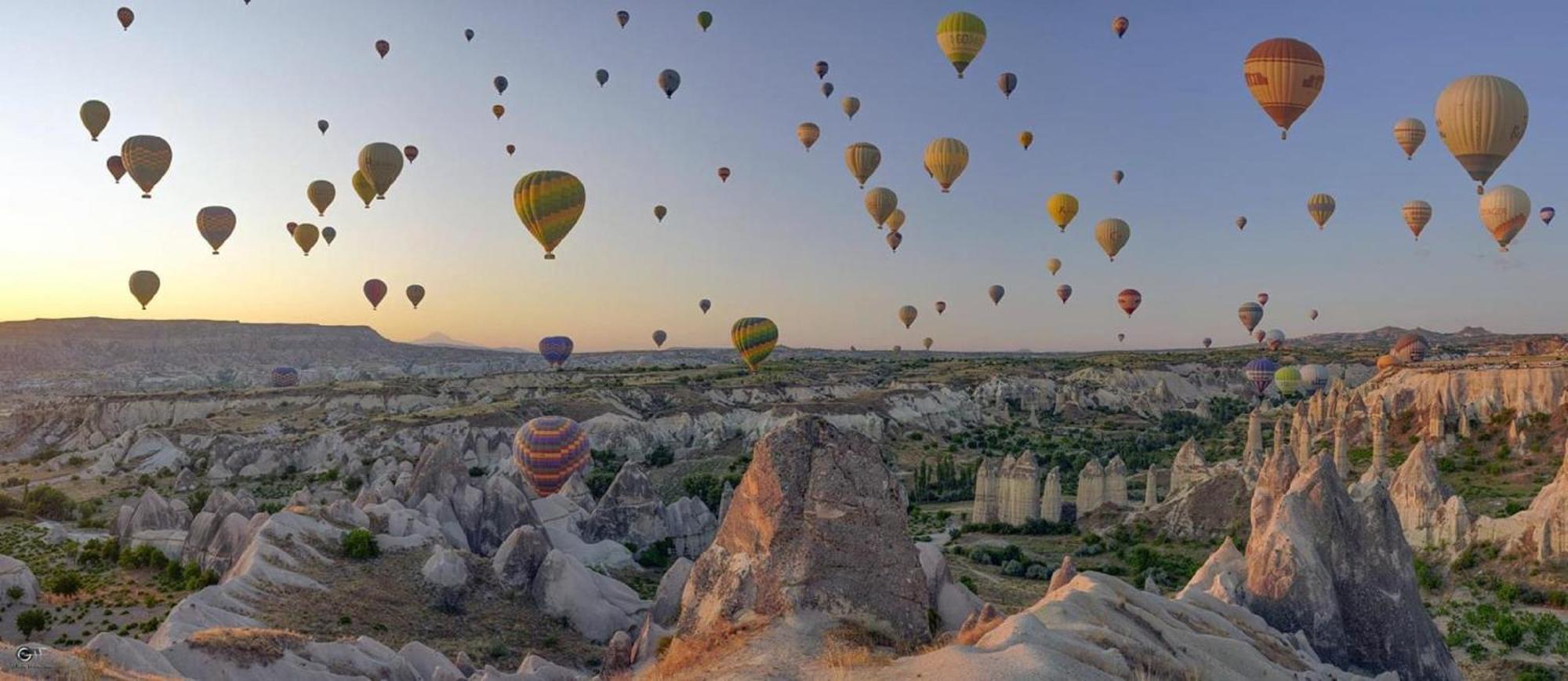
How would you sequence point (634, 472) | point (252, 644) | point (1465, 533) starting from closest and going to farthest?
point (252, 644) → point (1465, 533) → point (634, 472)

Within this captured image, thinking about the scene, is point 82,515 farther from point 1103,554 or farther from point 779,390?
point 779,390

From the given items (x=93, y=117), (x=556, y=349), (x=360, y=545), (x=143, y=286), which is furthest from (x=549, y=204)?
(x=556, y=349)

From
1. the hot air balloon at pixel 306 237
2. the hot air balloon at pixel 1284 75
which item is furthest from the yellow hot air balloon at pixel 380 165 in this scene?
the hot air balloon at pixel 1284 75

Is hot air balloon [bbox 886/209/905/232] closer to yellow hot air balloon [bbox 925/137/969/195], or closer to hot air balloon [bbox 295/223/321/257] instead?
yellow hot air balloon [bbox 925/137/969/195]

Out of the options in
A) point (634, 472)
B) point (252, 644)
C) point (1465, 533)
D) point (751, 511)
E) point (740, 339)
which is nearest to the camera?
point (751, 511)

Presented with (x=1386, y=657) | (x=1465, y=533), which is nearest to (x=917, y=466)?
(x=1465, y=533)

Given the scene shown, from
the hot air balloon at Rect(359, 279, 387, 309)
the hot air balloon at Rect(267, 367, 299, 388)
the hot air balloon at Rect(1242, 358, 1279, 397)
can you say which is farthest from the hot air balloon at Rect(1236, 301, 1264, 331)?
the hot air balloon at Rect(267, 367, 299, 388)

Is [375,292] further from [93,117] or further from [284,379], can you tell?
[284,379]
